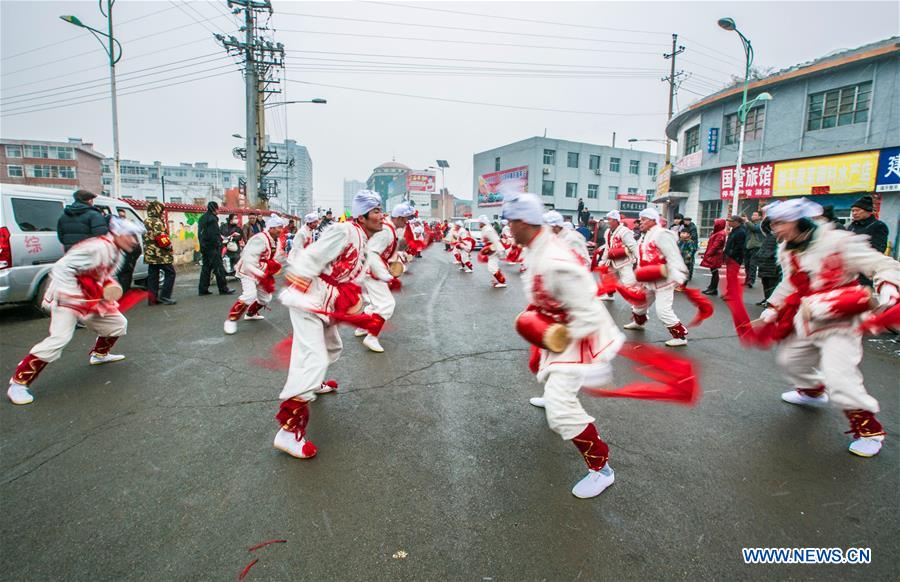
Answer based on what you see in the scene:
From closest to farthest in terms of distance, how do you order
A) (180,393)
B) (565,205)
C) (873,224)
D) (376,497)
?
(376,497), (180,393), (873,224), (565,205)

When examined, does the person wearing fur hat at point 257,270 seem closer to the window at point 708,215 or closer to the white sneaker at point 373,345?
the white sneaker at point 373,345

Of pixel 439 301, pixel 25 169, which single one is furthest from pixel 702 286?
pixel 25 169

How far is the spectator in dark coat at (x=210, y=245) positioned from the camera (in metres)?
8.90

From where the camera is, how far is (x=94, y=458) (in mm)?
2994

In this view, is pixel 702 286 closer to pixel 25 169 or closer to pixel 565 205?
pixel 565 205

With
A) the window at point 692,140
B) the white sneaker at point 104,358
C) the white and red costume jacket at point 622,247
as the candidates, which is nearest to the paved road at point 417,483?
the white sneaker at point 104,358

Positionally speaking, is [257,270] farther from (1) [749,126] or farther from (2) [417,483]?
(1) [749,126]

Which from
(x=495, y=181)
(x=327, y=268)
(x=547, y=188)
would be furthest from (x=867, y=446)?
(x=495, y=181)

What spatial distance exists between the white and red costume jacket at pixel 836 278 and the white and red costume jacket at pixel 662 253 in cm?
197

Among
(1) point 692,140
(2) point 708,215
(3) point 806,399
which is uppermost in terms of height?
Result: (1) point 692,140

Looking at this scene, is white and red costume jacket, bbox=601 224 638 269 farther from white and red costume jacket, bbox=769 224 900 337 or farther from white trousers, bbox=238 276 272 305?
white trousers, bbox=238 276 272 305

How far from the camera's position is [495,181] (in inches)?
2031

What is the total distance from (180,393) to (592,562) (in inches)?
148

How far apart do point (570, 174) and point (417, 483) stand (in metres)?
49.4
